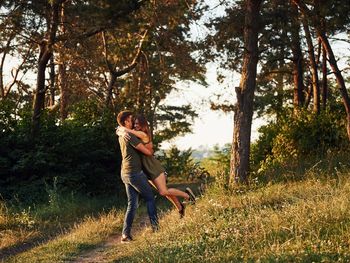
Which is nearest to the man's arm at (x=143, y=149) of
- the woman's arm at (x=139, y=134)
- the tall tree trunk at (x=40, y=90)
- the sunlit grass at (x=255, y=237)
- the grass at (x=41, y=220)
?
the woman's arm at (x=139, y=134)

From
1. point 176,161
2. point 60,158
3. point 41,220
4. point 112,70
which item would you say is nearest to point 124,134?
point 41,220

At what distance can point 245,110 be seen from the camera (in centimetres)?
1462

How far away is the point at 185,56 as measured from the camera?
875 inches

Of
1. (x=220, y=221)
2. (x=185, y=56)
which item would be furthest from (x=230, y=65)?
(x=220, y=221)

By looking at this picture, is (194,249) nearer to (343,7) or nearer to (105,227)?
(105,227)

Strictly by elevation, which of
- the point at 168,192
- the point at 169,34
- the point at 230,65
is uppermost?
the point at 169,34

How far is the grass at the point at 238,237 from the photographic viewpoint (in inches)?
237

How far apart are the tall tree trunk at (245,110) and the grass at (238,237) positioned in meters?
3.77

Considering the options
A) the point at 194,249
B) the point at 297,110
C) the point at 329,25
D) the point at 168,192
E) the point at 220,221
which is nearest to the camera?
the point at 194,249

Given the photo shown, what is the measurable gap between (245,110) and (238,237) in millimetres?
8023

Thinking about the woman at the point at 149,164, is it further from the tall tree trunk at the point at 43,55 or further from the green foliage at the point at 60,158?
the tall tree trunk at the point at 43,55

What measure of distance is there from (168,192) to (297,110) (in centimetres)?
1306

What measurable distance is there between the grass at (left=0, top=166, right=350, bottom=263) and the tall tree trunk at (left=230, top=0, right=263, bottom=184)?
12.4 feet

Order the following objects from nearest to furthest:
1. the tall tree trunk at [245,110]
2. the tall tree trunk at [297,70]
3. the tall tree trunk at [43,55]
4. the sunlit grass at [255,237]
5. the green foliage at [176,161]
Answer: the sunlit grass at [255,237], the tall tree trunk at [245,110], the tall tree trunk at [43,55], the tall tree trunk at [297,70], the green foliage at [176,161]
